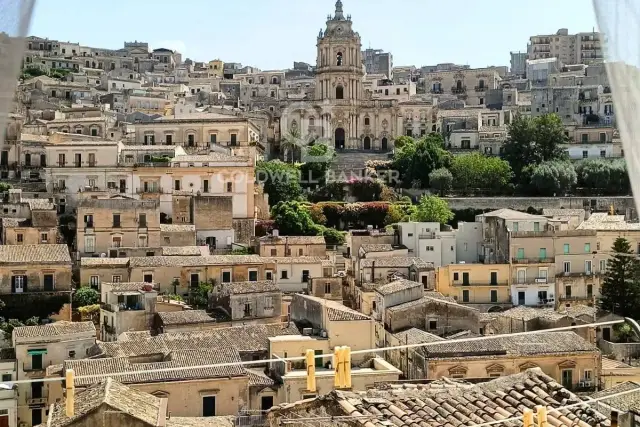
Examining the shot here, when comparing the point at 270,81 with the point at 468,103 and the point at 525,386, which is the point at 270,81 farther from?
the point at 525,386

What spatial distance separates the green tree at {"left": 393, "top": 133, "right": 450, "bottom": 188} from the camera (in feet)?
115

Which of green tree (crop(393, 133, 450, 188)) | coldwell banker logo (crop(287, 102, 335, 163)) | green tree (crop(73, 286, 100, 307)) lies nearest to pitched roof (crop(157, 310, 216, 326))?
green tree (crop(73, 286, 100, 307))

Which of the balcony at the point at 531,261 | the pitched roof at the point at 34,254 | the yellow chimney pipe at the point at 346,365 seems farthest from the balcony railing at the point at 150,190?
the yellow chimney pipe at the point at 346,365

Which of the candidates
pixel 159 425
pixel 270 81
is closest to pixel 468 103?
pixel 270 81

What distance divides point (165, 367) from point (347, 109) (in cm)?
3095

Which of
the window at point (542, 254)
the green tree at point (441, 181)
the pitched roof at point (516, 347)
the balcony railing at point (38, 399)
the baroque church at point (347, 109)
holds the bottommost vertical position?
the balcony railing at point (38, 399)

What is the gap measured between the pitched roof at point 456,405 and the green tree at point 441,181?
24613mm

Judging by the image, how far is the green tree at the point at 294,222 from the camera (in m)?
28.2

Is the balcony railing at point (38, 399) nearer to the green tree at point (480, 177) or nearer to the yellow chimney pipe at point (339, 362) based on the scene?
the yellow chimney pipe at point (339, 362)

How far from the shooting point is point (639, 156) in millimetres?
1812

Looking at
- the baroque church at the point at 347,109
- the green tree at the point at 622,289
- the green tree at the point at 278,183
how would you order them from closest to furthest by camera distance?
the green tree at the point at 622,289
the green tree at the point at 278,183
the baroque church at the point at 347,109

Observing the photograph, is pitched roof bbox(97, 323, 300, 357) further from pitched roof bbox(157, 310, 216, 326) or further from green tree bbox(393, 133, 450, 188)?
green tree bbox(393, 133, 450, 188)

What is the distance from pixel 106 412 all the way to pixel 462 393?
11.5ft

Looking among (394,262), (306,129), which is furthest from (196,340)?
(306,129)
